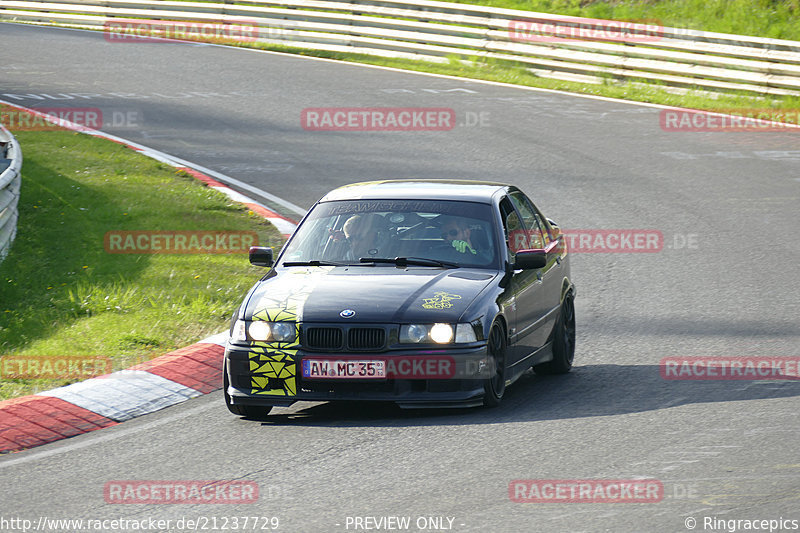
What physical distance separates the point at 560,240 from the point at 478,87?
46.4 feet

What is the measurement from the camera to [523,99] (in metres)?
22.6

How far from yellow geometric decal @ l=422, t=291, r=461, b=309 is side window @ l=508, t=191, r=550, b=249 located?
1.68 metres

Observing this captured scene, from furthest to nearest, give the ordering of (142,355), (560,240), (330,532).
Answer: (560,240), (142,355), (330,532)

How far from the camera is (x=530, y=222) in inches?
375

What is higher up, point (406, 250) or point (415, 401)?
point (406, 250)

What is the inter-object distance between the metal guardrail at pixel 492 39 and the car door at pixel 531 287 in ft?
43.6

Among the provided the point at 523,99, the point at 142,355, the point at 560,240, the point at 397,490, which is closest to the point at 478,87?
the point at 523,99

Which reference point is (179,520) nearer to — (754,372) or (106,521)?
(106,521)

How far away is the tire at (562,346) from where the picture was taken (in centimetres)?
912

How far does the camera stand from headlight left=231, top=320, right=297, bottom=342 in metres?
7.47

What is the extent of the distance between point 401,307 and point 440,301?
278mm

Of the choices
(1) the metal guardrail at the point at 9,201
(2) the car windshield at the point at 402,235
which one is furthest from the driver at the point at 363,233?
(1) the metal guardrail at the point at 9,201

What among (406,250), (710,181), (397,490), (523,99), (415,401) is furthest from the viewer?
(523,99)

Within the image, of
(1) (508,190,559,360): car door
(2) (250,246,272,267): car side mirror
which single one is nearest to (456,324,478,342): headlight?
(1) (508,190,559,360): car door
